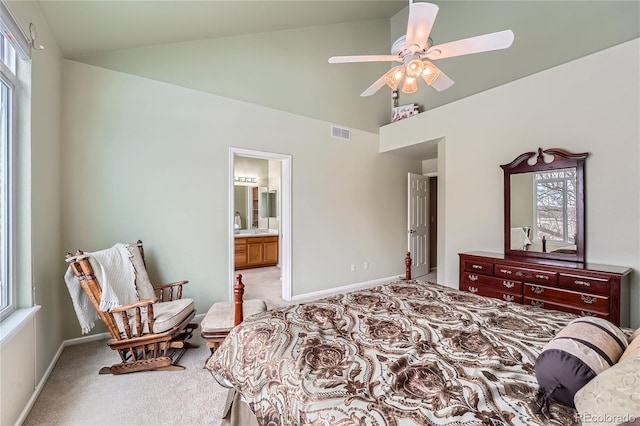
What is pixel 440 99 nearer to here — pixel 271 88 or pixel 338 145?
pixel 338 145

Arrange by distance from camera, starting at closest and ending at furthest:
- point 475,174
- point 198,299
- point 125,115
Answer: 1. point 125,115
2. point 198,299
3. point 475,174

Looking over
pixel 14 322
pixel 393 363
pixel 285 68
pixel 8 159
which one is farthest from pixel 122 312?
pixel 285 68

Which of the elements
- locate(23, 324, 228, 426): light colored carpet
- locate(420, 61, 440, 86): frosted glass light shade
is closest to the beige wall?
locate(23, 324, 228, 426): light colored carpet

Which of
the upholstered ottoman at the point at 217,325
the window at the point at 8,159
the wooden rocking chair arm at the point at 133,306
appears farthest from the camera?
the upholstered ottoman at the point at 217,325

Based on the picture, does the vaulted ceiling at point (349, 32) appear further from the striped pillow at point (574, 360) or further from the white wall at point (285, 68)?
the striped pillow at point (574, 360)

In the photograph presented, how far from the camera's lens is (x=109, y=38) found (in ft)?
8.28

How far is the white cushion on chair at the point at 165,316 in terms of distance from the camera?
2.22m

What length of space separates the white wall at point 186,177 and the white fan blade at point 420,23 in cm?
235

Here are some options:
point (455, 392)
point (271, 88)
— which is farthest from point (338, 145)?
point (455, 392)

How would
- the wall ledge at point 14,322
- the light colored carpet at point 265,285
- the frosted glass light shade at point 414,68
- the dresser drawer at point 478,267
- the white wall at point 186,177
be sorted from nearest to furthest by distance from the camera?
the wall ledge at point 14,322
the frosted glass light shade at point 414,68
the white wall at point 186,177
the dresser drawer at point 478,267
the light colored carpet at point 265,285

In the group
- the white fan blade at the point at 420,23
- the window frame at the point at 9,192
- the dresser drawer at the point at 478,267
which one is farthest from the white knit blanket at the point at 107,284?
the dresser drawer at the point at 478,267

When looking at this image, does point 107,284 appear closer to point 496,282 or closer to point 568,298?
point 496,282

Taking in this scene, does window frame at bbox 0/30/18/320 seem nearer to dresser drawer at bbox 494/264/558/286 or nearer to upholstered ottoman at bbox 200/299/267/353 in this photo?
upholstered ottoman at bbox 200/299/267/353

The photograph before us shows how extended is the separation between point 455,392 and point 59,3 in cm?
338
